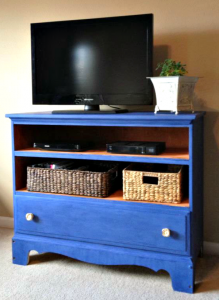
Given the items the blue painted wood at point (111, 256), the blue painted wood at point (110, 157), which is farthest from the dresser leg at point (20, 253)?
the blue painted wood at point (110, 157)

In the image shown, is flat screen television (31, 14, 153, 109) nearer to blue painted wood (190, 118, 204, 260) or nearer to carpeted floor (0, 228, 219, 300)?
blue painted wood (190, 118, 204, 260)

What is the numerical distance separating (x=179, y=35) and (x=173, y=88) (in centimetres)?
49

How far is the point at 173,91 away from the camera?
1982 mm

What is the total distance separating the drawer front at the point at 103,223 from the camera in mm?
1958

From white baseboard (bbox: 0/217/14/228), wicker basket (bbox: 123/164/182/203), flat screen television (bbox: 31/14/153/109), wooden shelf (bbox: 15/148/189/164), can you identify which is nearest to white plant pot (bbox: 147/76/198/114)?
flat screen television (bbox: 31/14/153/109)

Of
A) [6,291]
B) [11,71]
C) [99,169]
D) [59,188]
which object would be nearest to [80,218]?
[59,188]

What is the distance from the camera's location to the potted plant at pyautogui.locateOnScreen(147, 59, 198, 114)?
197cm

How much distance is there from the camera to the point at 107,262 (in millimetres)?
2080

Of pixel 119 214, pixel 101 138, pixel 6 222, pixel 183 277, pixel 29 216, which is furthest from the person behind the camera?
pixel 6 222

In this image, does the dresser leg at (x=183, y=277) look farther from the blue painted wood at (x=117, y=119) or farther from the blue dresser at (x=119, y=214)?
the blue painted wood at (x=117, y=119)

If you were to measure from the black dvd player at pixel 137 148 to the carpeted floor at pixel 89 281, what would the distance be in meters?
0.66

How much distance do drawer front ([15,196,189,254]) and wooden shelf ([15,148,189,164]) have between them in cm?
23

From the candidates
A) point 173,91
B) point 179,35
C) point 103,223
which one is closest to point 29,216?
point 103,223

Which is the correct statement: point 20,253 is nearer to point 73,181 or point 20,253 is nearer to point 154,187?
point 73,181
